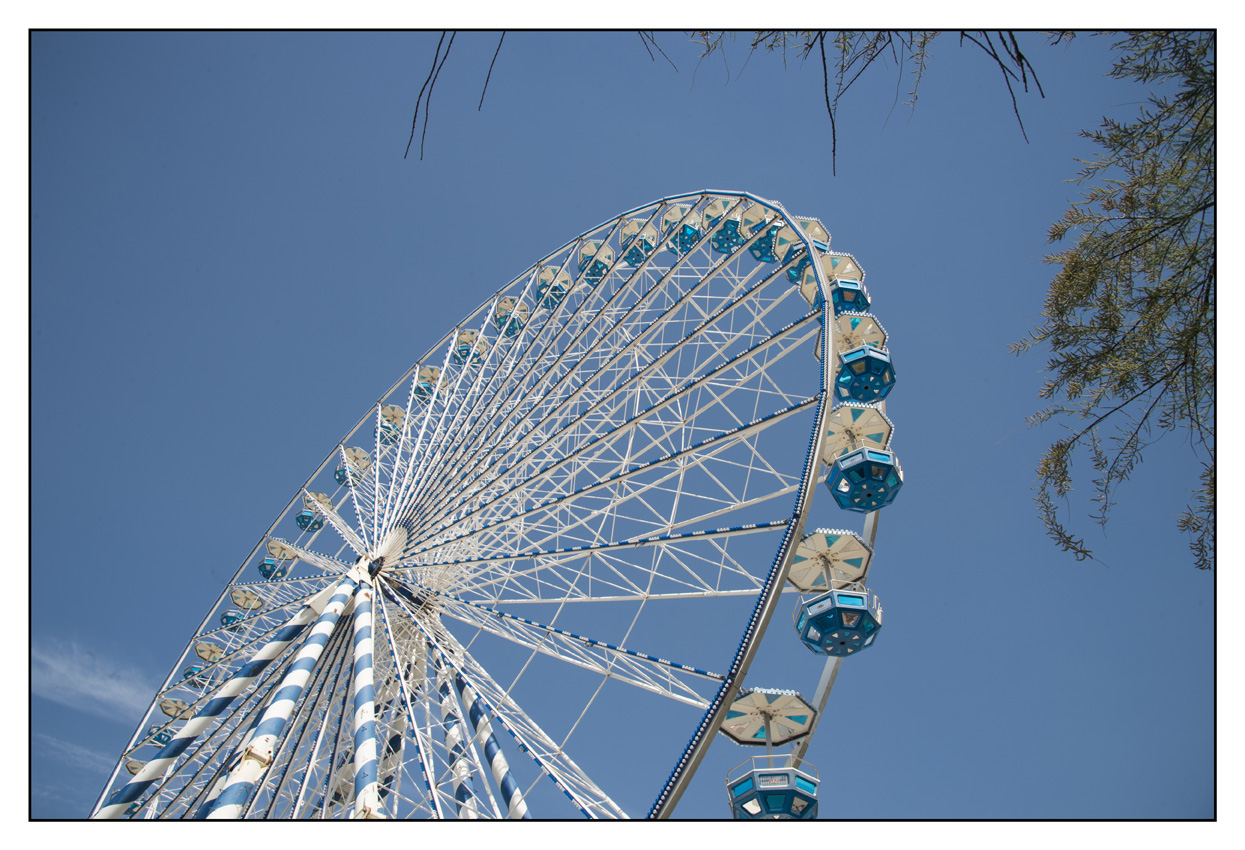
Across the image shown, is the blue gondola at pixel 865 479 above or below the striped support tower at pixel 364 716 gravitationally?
above

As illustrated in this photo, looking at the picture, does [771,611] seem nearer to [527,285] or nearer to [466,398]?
[466,398]

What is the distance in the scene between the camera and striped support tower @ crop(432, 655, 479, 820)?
31.0 ft

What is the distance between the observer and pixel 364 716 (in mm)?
8867

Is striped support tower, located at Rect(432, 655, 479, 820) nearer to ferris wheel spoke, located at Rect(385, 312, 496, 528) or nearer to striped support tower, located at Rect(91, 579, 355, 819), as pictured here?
striped support tower, located at Rect(91, 579, 355, 819)

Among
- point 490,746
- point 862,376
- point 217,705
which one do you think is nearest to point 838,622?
point 862,376

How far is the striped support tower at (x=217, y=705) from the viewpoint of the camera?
29.3ft

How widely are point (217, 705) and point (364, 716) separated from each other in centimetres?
299

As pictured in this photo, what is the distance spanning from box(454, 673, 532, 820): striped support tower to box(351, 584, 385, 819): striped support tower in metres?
1.54

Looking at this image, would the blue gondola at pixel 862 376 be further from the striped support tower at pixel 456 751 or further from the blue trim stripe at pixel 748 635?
the striped support tower at pixel 456 751

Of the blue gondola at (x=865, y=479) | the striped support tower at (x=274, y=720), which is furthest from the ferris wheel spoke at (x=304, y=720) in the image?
the blue gondola at (x=865, y=479)

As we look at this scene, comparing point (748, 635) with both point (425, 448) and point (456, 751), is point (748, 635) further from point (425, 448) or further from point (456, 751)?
point (425, 448)

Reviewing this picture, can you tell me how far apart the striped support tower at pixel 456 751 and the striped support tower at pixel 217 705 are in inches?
89.0

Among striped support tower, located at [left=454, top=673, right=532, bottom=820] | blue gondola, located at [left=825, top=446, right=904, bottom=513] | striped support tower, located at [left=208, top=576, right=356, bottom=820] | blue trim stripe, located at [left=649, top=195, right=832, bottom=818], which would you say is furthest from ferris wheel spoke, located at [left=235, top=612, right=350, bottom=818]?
blue gondola, located at [left=825, top=446, right=904, bottom=513]

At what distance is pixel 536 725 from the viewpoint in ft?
33.0
